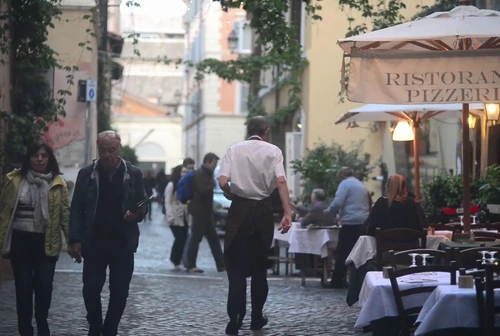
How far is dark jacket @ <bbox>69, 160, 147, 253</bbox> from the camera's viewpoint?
356 inches

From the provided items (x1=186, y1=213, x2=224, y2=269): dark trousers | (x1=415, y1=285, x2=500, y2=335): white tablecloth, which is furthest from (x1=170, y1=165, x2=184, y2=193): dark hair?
(x1=415, y1=285, x2=500, y2=335): white tablecloth

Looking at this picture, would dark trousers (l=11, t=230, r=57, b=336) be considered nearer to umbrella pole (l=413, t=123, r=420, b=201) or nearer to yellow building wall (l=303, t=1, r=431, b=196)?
umbrella pole (l=413, t=123, r=420, b=201)

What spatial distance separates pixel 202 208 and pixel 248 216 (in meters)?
8.39

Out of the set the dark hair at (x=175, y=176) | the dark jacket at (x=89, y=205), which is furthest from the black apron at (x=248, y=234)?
the dark hair at (x=175, y=176)

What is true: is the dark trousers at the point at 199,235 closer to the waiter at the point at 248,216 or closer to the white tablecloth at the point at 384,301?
the waiter at the point at 248,216

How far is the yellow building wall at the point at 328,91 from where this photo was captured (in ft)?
88.6

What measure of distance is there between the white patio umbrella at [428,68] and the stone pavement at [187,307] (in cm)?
231

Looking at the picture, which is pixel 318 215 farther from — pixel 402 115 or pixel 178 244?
pixel 178 244

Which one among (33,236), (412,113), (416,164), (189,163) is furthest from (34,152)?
(189,163)

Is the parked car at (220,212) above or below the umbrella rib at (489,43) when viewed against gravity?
below

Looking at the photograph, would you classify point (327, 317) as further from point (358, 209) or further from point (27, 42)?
point (27, 42)

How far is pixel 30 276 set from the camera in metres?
9.52

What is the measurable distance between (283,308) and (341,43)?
12.7ft

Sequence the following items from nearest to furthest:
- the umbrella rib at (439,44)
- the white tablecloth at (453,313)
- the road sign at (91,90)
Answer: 1. the white tablecloth at (453,313)
2. the umbrella rib at (439,44)
3. the road sign at (91,90)
